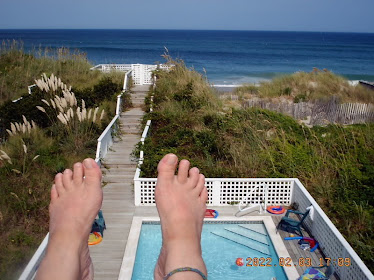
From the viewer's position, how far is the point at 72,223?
2730mm

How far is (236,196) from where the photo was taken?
6453mm

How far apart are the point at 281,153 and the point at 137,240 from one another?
3640 millimetres

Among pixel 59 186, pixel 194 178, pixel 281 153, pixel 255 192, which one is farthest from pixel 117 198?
pixel 194 178

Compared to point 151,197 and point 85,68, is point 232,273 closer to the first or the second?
point 151,197

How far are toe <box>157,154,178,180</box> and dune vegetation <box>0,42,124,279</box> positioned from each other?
260 cm

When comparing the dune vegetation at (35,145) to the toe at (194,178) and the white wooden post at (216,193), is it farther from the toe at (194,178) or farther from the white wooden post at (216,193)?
the white wooden post at (216,193)

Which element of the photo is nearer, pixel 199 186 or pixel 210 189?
pixel 199 186

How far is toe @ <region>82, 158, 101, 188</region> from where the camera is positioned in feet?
9.39

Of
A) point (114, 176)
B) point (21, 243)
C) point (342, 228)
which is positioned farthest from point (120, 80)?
point (342, 228)

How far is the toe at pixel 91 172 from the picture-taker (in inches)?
113

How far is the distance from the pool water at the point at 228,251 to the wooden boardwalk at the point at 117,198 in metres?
0.30

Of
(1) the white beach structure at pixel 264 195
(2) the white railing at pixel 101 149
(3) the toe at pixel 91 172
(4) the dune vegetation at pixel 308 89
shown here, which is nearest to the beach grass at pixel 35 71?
(2) the white railing at pixel 101 149
